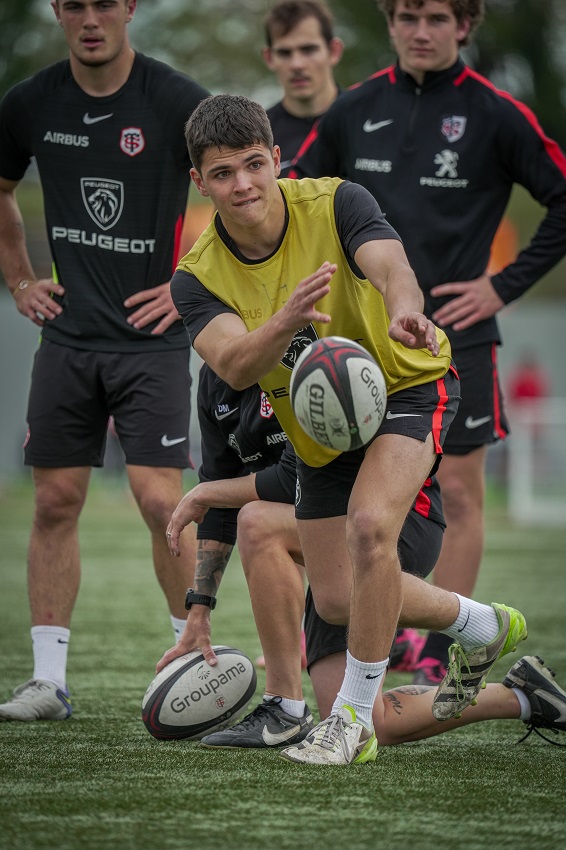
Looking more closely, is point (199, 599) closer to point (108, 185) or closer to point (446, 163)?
point (108, 185)

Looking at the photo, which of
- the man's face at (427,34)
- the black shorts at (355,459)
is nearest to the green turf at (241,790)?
the black shorts at (355,459)

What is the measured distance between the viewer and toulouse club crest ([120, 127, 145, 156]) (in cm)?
509

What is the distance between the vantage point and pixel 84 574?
1005 cm

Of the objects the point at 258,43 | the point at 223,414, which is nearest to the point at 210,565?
the point at 223,414

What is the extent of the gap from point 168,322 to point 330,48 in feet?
8.59

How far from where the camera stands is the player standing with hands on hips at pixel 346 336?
364cm

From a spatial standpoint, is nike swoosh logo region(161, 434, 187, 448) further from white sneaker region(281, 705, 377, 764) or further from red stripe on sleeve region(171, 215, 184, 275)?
white sneaker region(281, 705, 377, 764)

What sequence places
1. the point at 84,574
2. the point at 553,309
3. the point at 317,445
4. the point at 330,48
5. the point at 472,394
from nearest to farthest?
1. the point at 317,445
2. the point at 472,394
3. the point at 330,48
4. the point at 84,574
5. the point at 553,309

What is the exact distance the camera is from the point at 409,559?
409cm


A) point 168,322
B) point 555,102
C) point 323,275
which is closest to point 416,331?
point 323,275

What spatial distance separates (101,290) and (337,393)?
1975 mm

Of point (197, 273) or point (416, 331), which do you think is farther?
point (197, 273)

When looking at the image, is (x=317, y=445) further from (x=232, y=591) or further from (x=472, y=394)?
(x=232, y=591)

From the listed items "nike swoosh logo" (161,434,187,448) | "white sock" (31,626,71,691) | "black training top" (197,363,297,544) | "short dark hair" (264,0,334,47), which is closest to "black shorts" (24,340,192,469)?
"nike swoosh logo" (161,434,187,448)
